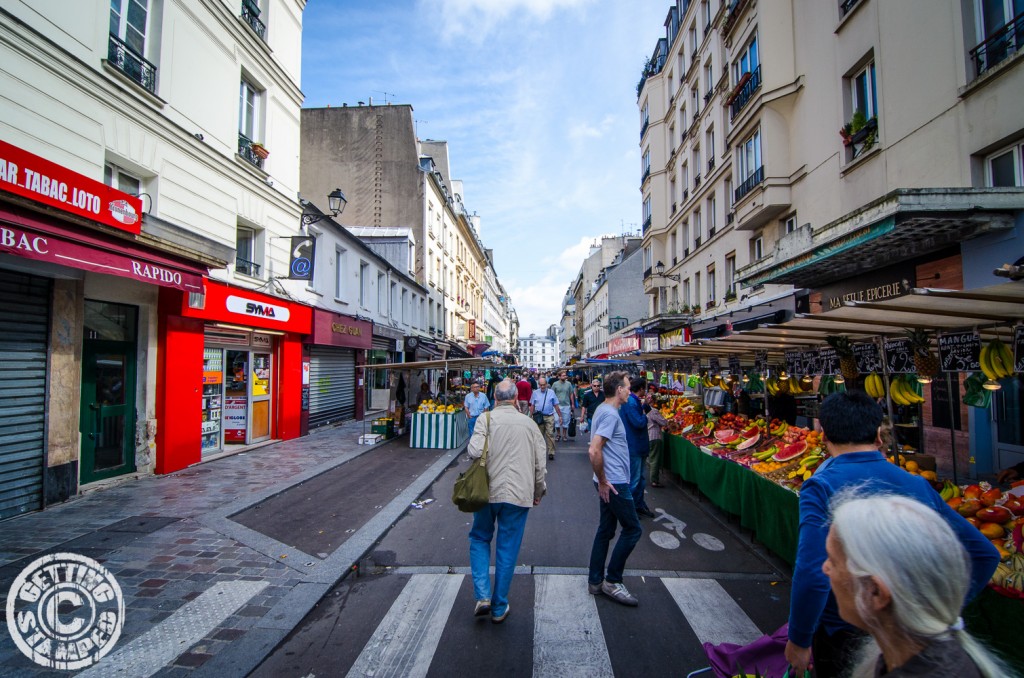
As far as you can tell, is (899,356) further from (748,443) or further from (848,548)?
(848,548)

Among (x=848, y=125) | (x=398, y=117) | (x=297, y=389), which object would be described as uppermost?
(x=398, y=117)

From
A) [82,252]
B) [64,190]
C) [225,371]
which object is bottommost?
[225,371]

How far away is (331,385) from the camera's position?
1573 centimetres

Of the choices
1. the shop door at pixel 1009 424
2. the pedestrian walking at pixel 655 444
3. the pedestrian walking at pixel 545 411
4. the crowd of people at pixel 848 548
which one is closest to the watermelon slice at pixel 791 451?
the pedestrian walking at pixel 655 444

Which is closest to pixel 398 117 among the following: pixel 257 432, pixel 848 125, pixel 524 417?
pixel 257 432

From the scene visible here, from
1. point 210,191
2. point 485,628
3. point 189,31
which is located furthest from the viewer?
point 210,191

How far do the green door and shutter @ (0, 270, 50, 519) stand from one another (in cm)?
85

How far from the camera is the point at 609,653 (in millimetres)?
3330

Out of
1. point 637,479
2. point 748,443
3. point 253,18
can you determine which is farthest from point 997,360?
point 253,18

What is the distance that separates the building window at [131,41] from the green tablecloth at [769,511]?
11.1m

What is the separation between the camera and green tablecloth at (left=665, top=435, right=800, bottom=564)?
4.58 meters

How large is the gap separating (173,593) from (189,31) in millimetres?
10246

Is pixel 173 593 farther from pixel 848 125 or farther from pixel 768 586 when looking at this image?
pixel 848 125

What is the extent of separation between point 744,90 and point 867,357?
11.7m
